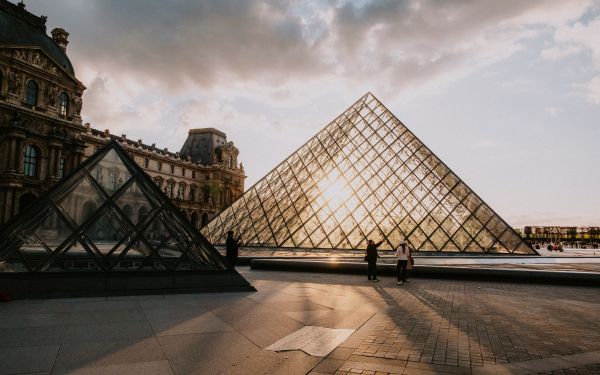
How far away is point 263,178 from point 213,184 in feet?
170

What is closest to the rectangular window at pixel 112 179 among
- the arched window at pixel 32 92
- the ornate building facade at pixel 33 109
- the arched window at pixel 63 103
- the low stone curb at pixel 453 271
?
the low stone curb at pixel 453 271

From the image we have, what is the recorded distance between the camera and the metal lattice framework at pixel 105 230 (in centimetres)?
707

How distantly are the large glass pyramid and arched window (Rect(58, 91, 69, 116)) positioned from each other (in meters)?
28.0

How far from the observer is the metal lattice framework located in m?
7.07

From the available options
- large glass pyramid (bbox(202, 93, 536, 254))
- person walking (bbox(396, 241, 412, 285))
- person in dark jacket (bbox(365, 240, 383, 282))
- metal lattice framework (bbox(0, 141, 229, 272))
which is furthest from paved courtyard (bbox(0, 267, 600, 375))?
large glass pyramid (bbox(202, 93, 536, 254))

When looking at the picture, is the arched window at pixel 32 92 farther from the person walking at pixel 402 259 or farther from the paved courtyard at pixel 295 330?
the person walking at pixel 402 259

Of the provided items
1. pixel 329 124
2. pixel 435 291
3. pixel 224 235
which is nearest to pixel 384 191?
pixel 329 124

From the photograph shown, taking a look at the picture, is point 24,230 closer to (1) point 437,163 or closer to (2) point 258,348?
(2) point 258,348

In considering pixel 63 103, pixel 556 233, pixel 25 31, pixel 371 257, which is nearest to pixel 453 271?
pixel 371 257

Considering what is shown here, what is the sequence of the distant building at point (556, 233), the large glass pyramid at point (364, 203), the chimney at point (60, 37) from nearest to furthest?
the large glass pyramid at point (364, 203) < the chimney at point (60, 37) < the distant building at point (556, 233)

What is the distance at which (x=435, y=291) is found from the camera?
334 inches

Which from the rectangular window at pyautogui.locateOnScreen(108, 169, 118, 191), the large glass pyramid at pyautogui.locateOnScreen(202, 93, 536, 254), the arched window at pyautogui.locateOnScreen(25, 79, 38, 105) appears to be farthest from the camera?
the arched window at pyautogui.locateOnScreen(25, 79, 38, 105)

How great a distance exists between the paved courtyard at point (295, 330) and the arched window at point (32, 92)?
4081cm

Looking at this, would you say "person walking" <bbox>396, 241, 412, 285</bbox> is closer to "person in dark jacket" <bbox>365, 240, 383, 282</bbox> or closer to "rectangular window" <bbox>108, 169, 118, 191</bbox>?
"person in dark jacket" <bbox>365, 240, 383, 282</bbox>
